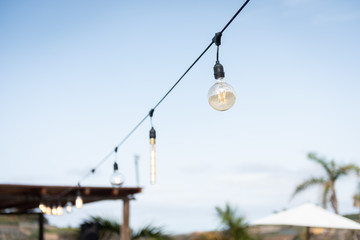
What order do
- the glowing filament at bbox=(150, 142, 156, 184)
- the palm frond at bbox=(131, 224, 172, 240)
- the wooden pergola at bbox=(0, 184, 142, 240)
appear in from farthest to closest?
the palm frond at bbox=(131, 224, 172, 240) → the wooden pergola at bbox=(0, 184, 142, 240) → the glowing filament at bbox=(150, 142, 156, 184)

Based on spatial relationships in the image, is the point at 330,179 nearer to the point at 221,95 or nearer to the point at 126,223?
the point at 126,223

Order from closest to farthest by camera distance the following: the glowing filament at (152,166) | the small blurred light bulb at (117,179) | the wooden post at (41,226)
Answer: the glowing filament at (152,166), the small blurred light bulb at (117,179), the wooden post at (41,226)

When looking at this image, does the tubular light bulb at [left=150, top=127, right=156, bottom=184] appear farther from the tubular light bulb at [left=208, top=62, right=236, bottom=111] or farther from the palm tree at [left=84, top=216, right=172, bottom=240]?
the palm tree at [left=84, top=216, right=172, bottom=240]

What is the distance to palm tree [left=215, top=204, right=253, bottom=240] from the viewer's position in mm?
11383

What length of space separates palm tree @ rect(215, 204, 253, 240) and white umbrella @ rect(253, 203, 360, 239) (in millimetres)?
4037

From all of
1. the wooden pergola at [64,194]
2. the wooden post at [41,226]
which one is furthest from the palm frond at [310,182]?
the wooden post at [41,226]

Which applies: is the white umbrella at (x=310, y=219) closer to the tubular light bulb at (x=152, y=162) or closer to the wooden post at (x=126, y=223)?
the wooden post at (x=126, y=223)

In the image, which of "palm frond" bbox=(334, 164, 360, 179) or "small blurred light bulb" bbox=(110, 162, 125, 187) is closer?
"small blurred light bulb" bbox=(110, 162, 125, 187)

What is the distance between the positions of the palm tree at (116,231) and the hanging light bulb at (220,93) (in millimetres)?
9121

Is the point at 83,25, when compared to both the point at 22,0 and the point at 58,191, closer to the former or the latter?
the point at 22,0

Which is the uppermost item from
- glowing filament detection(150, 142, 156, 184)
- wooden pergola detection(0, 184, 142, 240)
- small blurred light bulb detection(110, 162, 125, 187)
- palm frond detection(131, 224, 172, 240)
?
wooden pergola detection(0, 184, 142, 240)

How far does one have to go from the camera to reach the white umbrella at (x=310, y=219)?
6.69 metres

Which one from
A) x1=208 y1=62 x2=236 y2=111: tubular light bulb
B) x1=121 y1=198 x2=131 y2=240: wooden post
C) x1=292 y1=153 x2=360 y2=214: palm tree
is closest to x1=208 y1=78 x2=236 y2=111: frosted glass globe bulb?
x1=208 y1=62 x2=236 y2=111: tubular light bulb

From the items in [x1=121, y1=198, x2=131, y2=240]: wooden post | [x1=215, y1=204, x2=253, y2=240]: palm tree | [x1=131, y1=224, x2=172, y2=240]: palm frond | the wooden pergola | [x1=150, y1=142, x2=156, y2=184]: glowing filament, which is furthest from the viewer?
[x1=215, y1=204, x2=253, y2=240]: palm tree
